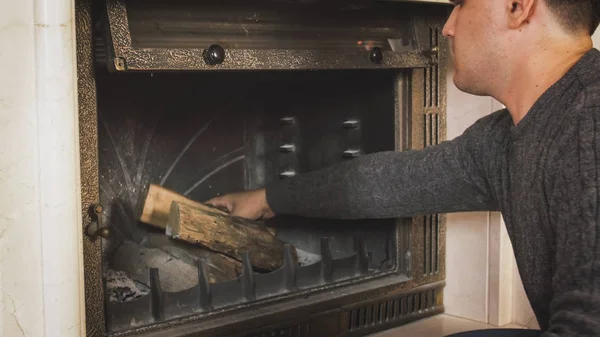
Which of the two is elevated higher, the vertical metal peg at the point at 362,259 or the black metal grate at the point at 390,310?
the vertical metal peg at the point at 362,259

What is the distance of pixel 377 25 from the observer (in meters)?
1.63

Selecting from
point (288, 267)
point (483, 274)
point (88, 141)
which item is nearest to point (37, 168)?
point (88, 141)

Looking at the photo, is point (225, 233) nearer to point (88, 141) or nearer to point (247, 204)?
point (247, 204)

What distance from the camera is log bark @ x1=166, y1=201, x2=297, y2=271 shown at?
5.17 feet

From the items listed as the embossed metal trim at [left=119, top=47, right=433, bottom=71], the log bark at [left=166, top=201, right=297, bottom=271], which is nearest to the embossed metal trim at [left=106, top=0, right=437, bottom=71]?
the embossed metal trim at [left=119, top=47, right=433, bottom=71]

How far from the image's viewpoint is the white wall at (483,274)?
6.13 ft

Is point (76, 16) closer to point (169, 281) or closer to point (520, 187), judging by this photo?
point (169, 281)

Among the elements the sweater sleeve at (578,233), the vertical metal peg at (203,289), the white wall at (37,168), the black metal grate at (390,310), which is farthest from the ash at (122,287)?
the sweater sleeve at (578,233)

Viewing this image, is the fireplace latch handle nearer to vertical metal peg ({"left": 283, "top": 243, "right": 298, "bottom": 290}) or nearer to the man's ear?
vertical metal peg ({"left": 283, "top": 243, "right": 298, "bottom": 290})

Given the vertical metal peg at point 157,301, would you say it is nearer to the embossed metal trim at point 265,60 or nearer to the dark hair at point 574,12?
the embossed metal trim at point 265,60

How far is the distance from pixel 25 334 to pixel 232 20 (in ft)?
2.04

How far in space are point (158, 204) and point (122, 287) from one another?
0.60 ft

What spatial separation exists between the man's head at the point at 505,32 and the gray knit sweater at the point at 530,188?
0.06 meters

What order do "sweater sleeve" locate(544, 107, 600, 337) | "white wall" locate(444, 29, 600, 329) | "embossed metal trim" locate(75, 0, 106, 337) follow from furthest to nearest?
"white wall" locate(444, 29, 600, 329)
"embossed metal trim" locate(75, 0, 106, 337)
"sweater sleeve" locate(544, 107, 600, 337)
